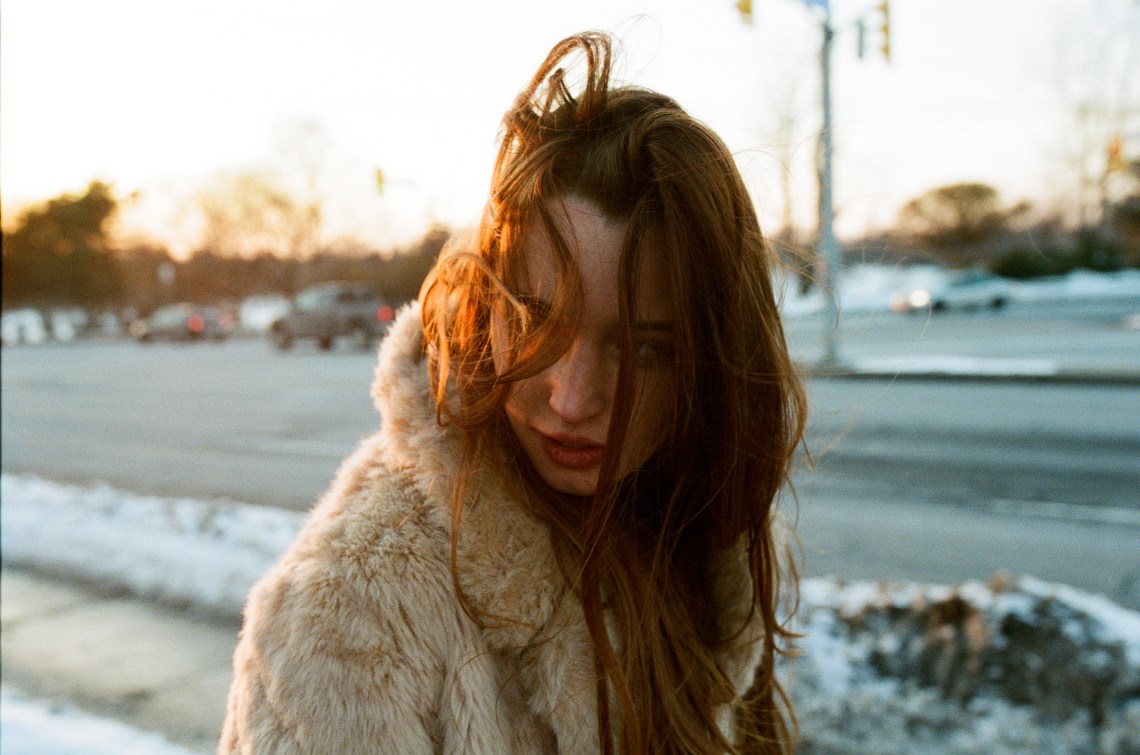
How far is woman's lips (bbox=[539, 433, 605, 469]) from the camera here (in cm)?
130

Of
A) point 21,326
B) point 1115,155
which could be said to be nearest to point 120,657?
point 21,326

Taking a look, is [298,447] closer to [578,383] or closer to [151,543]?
[151,543]

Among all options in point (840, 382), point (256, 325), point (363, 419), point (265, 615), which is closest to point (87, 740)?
point (265, 615)

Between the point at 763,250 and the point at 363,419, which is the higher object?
the point at 763,250

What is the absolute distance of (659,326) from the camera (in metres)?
1.30

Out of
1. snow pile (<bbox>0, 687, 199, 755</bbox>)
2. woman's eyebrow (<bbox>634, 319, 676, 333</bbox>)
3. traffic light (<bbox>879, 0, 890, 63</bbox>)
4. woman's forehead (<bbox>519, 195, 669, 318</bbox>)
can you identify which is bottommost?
snow pile (<bbox>0, 687, 199, 755</bbox>)

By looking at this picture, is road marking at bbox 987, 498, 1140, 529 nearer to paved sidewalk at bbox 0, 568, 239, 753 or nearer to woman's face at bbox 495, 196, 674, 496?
paved sidewalk at bbox 0, 568, 239, 753

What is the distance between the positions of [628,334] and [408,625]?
0.48 m

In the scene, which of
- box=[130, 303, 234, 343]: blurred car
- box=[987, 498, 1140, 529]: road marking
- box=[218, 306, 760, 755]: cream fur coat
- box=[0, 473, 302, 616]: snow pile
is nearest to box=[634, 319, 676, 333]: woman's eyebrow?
box=[218, 306, 760, 755]: cream fur coat

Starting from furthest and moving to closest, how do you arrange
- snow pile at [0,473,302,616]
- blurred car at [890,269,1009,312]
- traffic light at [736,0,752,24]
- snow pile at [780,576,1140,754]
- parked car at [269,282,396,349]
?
blurred car at [890,269,1009,312]
parked car at [269,282,396,349]
traffic light at [736,0,752,24]
snow pile at [0,473,302,616]
snow pile at [780,576,1140,754]

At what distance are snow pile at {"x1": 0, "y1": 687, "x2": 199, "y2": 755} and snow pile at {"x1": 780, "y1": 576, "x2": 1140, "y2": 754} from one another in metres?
2.05

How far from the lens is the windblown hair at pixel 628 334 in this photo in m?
1.24

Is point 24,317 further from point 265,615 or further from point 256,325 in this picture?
point 256,325

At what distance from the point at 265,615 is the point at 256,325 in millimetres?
41979
